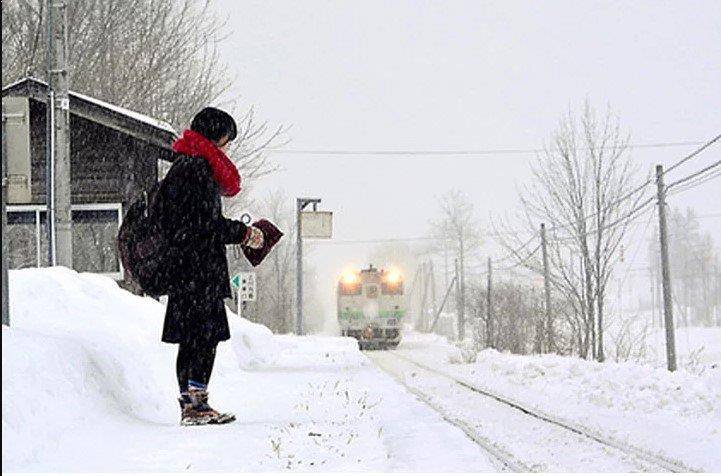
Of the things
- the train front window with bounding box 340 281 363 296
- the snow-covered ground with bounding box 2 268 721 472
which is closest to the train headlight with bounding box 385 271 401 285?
the train front window with bounding box 340 281 363 296

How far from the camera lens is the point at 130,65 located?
31094mm

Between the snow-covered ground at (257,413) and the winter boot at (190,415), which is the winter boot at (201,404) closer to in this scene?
the winter boot at (190,415)

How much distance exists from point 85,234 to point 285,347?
547 cm

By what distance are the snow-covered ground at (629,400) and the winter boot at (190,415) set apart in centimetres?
306

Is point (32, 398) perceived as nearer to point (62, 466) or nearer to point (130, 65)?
point (62, 466)

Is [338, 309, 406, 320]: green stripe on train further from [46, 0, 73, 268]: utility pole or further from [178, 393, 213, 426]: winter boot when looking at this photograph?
[178, 393, 213, 426]: winter boot

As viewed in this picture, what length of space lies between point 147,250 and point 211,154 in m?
0.70

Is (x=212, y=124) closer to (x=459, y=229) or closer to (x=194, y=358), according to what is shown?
(x=194, y=358)

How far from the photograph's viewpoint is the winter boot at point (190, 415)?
5672 mm

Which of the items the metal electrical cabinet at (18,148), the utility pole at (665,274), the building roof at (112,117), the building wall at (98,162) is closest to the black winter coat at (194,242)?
the metal electrical cabinet at (18,148)

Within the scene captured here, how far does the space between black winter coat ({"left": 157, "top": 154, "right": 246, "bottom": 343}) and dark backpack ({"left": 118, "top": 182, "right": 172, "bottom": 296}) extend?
41 mm

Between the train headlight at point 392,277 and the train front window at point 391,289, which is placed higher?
the train headlight at point 392,277

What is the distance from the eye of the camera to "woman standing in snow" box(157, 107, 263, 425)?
5.50 metres

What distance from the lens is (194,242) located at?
5.53 meters
